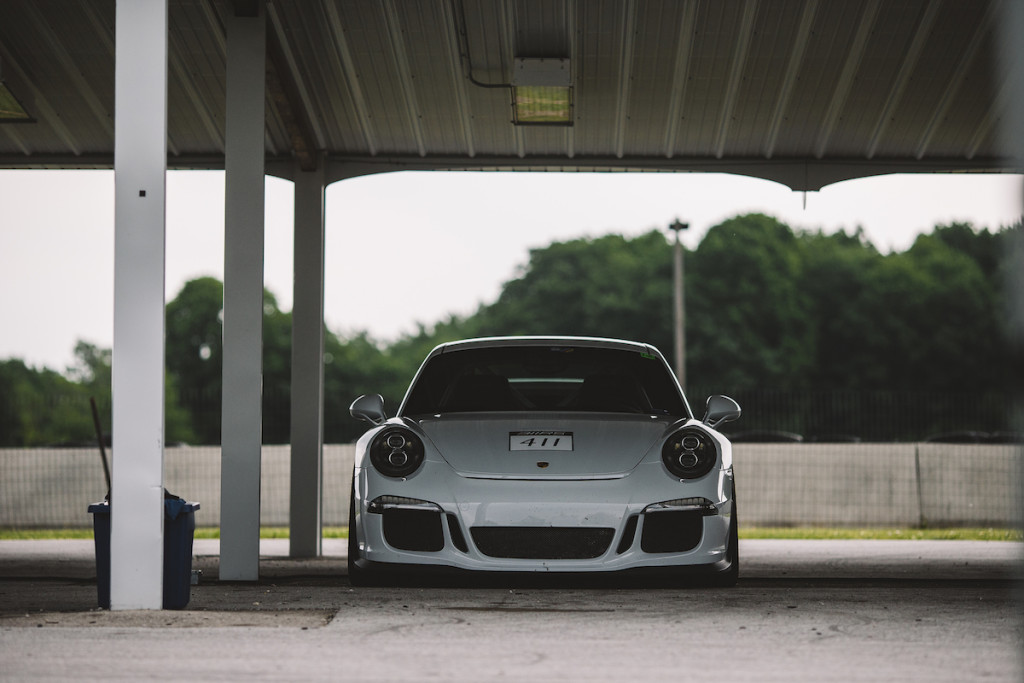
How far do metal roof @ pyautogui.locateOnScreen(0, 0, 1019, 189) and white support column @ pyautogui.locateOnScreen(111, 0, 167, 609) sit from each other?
228 cm

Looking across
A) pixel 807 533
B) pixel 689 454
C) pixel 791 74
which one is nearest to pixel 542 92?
pixel 791 74

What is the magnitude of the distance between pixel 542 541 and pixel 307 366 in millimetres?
5377

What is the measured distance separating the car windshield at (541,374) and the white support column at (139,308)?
5.54ft

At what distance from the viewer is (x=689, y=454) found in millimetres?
5652

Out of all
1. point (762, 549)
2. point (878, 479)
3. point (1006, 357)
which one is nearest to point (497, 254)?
point (878, 479)

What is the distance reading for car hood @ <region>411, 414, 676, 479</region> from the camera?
5.53 metres

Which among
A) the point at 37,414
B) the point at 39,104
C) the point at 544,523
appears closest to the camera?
the point at 544,523

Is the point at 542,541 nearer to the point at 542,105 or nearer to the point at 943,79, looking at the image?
the point at 542,105

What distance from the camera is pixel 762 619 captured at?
4.74 meters

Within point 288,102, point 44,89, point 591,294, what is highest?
point 591,294

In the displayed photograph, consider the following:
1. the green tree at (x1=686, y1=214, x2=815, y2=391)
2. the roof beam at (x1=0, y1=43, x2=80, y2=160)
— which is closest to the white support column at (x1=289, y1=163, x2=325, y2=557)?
the roof beam at (x1=0, y1=43, x2=80, y2=160)

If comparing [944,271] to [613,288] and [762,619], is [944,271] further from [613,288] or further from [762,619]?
[762,619]

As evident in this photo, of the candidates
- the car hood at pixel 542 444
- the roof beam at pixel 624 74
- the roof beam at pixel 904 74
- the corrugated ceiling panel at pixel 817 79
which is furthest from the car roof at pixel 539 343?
the roof beam at pixel 904 74

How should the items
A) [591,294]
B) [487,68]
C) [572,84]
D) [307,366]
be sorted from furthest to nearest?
[591,294] → [307,366] → [487,68] → [572,84]
